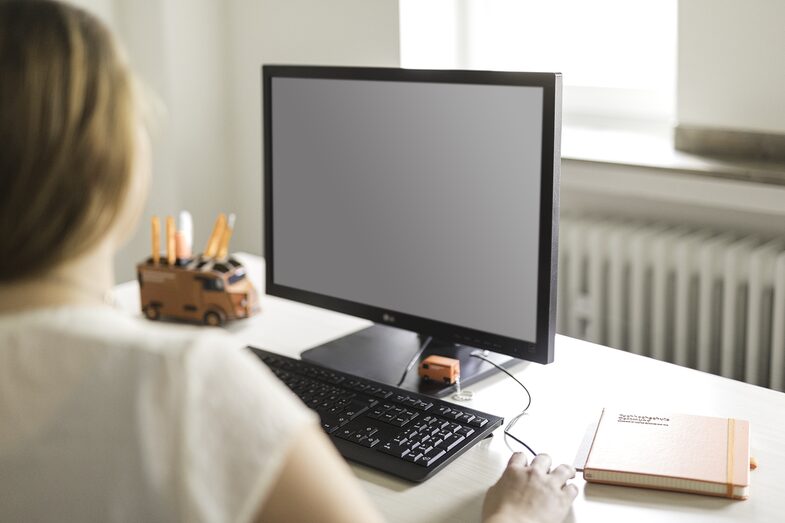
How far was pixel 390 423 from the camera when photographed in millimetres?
1220

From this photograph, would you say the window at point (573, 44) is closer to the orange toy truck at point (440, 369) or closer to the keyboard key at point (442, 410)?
the orange toy truck at point (440, 369)

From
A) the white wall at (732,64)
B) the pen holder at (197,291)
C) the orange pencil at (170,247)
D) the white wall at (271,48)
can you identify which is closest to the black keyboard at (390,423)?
Answer: the pen holder at (197,291)

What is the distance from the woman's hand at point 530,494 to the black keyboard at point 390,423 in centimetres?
9

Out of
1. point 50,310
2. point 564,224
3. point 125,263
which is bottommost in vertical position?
point 125,263

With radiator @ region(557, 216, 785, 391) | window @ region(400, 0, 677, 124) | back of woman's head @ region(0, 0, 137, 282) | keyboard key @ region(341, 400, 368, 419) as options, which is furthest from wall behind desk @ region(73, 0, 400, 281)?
back of woman's head @ region(0, 0, 137, 282)

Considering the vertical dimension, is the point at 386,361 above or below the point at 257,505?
below

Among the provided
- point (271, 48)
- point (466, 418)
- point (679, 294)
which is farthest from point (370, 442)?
point (271, 48)

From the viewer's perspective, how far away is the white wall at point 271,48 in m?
2.73

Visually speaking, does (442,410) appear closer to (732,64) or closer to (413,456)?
(413,456)

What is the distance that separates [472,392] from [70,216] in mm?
761

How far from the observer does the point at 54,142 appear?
68 cm

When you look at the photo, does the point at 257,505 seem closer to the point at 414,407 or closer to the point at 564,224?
the point at 414,407

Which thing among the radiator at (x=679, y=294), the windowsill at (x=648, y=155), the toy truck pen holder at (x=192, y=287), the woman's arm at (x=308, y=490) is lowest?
the radiator at (x=679, y=294)

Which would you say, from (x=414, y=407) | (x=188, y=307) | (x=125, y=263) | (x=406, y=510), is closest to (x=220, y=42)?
(x=125, y=263)
